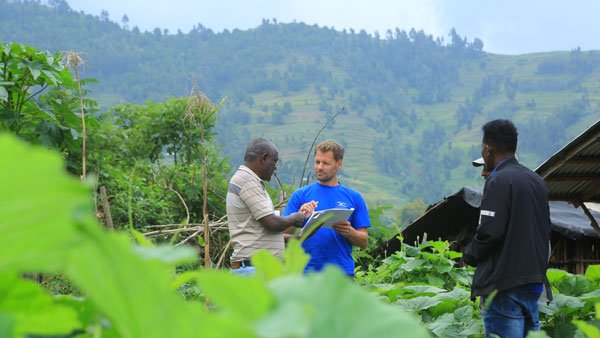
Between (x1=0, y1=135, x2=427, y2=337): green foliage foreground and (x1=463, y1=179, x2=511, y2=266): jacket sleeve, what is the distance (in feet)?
10.5

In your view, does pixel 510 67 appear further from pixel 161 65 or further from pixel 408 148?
pixel 161 65

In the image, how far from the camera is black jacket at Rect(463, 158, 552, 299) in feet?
10.8

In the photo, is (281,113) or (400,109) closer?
(281,113)

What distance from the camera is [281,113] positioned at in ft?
379

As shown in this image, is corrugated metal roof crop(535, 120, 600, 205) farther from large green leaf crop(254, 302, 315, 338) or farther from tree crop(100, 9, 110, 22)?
tree crop(100, 9, 110, 22)

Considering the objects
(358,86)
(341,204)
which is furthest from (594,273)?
(358,86)

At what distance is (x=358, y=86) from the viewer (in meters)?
134

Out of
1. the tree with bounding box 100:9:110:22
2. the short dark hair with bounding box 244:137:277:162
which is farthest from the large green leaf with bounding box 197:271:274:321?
the tree with bounding box 100:9:110:22

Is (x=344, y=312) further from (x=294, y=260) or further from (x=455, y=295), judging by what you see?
(x=455, y=295)

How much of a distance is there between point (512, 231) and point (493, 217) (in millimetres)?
135

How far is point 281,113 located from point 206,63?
27021 millimetres

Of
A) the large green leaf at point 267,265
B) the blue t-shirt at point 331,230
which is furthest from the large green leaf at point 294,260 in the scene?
the blue t-shirt at point 331,230

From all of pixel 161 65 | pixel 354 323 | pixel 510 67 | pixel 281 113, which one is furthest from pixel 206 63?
pixel 354 323

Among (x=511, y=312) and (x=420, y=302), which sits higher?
(x=511, y=312)
